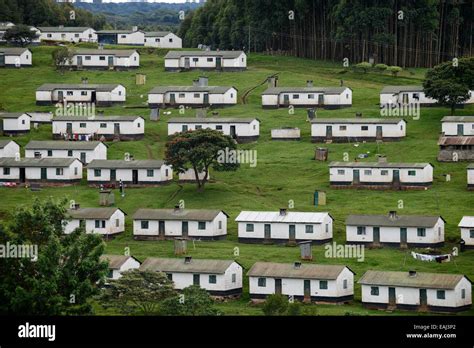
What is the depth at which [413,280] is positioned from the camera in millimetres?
61031

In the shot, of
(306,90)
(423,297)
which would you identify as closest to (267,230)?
(423,297)

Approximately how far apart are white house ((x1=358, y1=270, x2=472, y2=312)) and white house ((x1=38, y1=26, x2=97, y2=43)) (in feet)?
397

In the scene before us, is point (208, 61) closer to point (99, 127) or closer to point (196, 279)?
point (99, 127)

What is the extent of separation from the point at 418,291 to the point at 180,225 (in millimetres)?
24730

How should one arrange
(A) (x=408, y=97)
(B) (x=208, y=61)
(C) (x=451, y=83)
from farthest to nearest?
(B) (x=208, y=61)
(A) (x=408, y=97)
(C) (x=451, y=83)

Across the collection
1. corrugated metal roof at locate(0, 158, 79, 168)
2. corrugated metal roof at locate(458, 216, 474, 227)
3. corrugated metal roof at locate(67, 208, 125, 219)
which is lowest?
corrugated metal roof at locate(67, 208, 125, 219)

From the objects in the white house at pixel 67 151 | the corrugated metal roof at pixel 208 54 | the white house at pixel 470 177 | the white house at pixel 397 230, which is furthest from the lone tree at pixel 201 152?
the corrugated metal roof at pixel 208 54

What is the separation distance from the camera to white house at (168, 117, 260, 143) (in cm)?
10888

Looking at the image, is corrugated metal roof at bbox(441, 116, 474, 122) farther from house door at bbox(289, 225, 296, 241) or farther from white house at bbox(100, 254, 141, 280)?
white house at bbox(100, 254, 141, 280)

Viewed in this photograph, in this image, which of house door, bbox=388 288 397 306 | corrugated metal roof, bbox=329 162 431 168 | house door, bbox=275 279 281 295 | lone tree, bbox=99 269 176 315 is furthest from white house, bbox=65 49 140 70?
lone tree, bbox=99 269 176 315

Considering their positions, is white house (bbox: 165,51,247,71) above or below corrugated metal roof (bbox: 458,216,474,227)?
above

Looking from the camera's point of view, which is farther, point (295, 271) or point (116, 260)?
point (116, 260)
